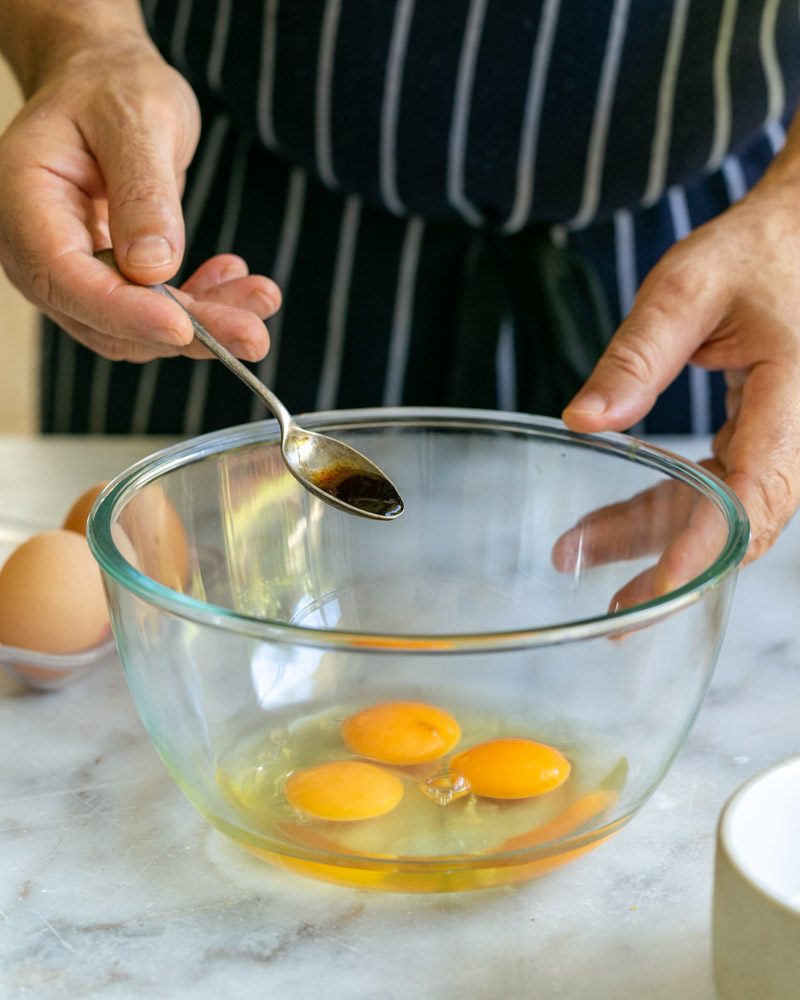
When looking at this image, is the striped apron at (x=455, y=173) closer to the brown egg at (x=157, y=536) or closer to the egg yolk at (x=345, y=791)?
the brown egg at (x=157, y=536)

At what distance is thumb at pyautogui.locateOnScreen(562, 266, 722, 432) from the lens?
Answer: 2.94ft

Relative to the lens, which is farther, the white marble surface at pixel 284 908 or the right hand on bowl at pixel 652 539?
the right hand on bowl at pixel 652 539

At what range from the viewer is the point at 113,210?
852 mm

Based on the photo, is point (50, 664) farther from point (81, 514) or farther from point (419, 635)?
point (419, 635)

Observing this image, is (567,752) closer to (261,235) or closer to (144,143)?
(144,143)

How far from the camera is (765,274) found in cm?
97

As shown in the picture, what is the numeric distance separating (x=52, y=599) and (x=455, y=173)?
58 cm

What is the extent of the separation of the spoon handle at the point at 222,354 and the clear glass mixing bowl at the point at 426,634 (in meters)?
0.06

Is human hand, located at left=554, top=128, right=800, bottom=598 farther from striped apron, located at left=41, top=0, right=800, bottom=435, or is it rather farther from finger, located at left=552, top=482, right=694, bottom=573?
striped apron, located at left=41, top=0, right=800, bottom=435

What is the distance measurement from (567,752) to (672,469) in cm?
20

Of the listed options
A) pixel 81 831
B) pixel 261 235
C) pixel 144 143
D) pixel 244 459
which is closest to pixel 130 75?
pixel 144 143

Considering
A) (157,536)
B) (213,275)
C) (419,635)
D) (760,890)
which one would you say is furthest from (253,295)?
Result: (760,890)

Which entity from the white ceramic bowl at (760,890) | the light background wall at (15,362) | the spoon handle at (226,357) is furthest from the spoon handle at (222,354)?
the light background wall at (15,362)

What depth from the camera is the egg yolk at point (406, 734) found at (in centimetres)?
74
